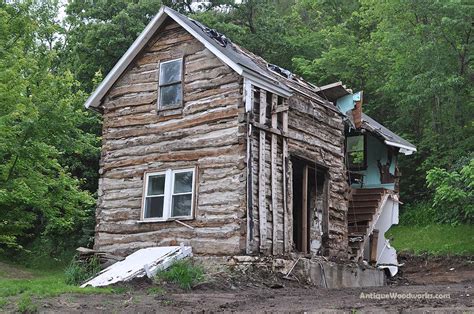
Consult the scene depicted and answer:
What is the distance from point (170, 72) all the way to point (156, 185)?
3.20 m

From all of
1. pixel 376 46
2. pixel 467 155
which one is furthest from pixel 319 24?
pixel 467 155

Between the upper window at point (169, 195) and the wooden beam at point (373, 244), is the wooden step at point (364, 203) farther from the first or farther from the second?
the upper window at point (169, 195)

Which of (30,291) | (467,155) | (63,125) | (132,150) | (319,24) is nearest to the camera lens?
(30,291)

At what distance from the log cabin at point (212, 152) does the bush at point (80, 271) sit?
2.86 feet

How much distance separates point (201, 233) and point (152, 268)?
179 centimetres

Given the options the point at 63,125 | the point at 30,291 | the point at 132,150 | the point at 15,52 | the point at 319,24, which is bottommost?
the point at 30,291

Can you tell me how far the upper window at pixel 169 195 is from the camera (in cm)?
1642

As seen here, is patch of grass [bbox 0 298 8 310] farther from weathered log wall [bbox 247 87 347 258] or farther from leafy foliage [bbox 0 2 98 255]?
leafy foliage [bbox 0 2 98 255]

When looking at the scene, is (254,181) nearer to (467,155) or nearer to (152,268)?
(152,268)

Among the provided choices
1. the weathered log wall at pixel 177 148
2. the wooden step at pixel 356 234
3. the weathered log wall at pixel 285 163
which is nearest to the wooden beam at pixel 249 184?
the weathered log wall at pixel 285 163

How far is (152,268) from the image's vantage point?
47.6 ft

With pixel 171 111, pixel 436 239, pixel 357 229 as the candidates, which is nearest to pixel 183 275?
pixel 171 111

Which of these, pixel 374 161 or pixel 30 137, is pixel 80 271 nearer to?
pixel 30 137

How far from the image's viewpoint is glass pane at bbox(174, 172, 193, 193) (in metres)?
16.5
